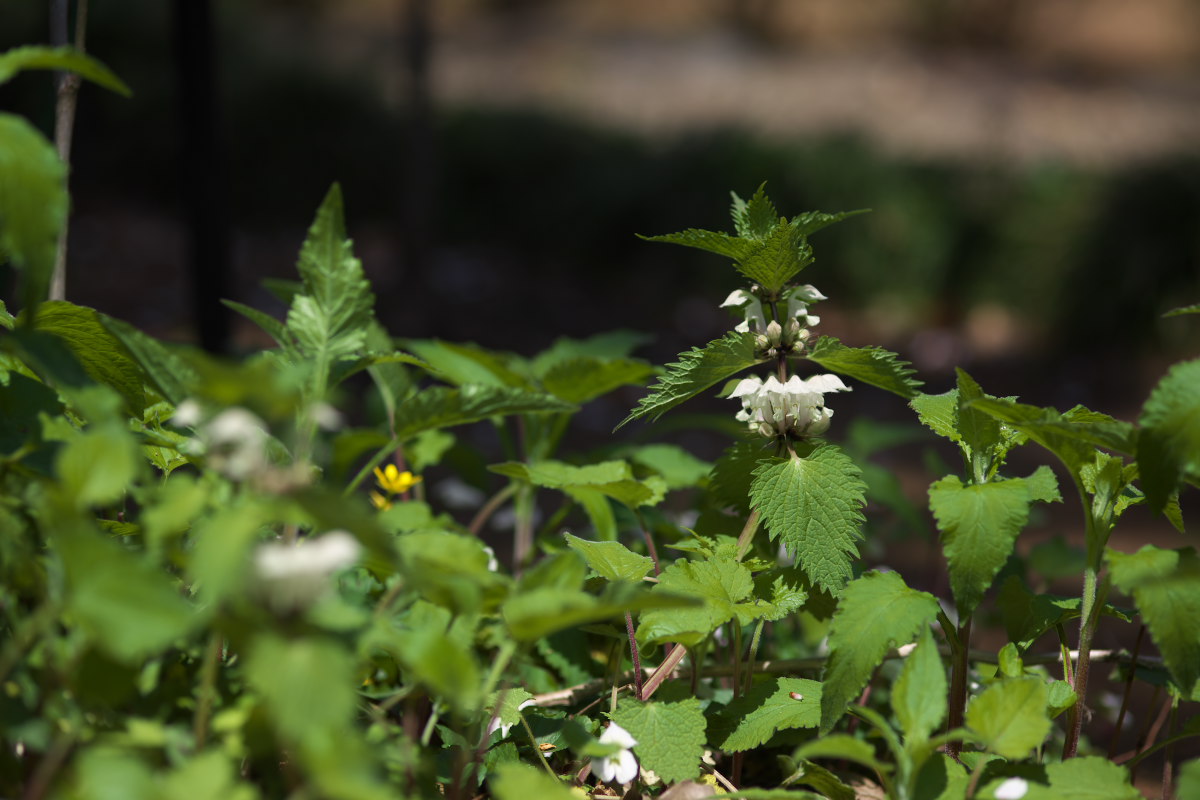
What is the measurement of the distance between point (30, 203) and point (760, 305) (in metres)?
0.64

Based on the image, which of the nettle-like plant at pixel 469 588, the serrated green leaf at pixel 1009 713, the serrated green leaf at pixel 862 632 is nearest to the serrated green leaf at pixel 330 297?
the nettle-like plant at pixel 469 588

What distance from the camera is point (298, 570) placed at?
62 centimetres

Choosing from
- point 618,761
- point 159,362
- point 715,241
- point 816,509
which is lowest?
point 618,761

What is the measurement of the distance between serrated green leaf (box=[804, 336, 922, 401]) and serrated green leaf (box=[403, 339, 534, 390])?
1.53 ft

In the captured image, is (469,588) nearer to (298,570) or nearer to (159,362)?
(298,570)

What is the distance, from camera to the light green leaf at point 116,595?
0.59 metres

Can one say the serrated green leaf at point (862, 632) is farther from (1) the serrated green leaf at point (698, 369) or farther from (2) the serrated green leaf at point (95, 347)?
(2) the serrated green leaf at point (95, 347)

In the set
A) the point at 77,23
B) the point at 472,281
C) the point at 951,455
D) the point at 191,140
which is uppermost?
the point at 77,23

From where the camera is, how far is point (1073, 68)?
12180 mm

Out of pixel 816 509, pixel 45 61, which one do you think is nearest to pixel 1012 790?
pixel 816 509

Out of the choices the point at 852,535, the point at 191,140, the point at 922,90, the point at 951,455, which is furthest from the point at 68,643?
the point at 922,90

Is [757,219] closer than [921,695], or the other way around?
[921,695]

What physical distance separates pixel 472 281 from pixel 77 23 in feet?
12.9

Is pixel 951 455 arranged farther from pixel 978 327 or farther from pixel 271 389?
pixel 271 389
